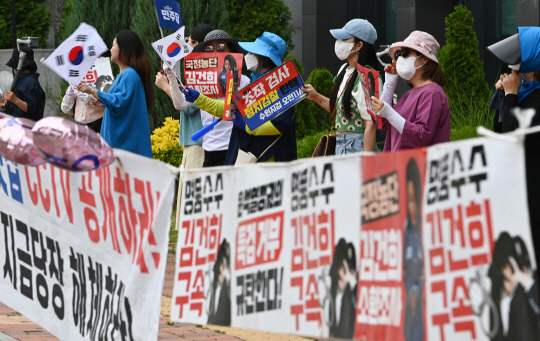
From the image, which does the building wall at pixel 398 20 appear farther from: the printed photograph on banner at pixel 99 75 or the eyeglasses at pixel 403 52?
the eyeglasses at pixel 403 52

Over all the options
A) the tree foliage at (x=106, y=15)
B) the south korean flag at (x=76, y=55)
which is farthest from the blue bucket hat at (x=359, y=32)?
the tree foliage at (x=106, y=15)

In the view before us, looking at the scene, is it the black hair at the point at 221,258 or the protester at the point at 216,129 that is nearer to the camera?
the black hair at the point at 221,258

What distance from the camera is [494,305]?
333cm

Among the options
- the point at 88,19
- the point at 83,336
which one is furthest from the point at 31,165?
the point at 88,19

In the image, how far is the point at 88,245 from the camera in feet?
17.5

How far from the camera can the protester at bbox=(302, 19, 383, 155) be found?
257 inches

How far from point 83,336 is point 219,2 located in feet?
32.3

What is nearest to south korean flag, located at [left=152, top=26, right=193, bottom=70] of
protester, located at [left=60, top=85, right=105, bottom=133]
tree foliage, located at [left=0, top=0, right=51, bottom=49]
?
protester, located at [left=60, top=85, right=105, bottom=133]

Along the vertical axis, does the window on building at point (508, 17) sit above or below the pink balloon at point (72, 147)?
above

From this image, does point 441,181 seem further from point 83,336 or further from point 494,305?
point 83,336

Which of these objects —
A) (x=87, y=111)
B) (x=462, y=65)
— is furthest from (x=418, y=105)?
(x=462, y=65)

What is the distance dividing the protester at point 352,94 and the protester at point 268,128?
393 millimetres

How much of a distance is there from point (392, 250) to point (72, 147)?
195 centimetres

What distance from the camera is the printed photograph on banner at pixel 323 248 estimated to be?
3.93 meters
